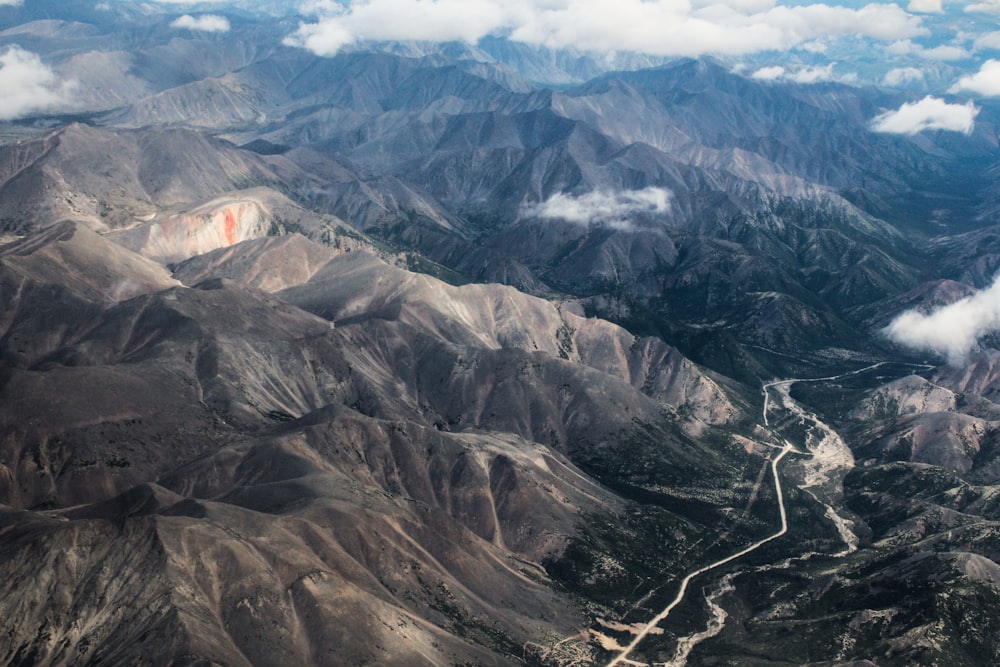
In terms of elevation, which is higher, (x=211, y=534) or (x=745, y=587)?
(x=211, y=534)

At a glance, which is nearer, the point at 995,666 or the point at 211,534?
the point at 211,534

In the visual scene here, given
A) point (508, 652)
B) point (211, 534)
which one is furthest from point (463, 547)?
point (211, 534)

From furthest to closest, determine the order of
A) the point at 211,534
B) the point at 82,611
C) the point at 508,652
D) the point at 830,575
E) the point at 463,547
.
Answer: the point at 830,575, the point at 463,547, the point at 508,652, the point at 211,534, the point at 82,611

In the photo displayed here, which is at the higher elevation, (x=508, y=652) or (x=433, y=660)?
(x=433, y=660)

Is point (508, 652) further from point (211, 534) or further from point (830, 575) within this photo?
point (830, 575)

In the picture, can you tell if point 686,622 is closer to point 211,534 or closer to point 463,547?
point 463,547

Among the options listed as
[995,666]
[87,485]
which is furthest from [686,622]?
[87,485]

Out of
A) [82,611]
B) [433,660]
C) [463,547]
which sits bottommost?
[463,547]

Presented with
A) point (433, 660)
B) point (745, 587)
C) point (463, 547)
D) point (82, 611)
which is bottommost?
point (745, 587)

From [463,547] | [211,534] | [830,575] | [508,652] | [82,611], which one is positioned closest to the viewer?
[82,611]
